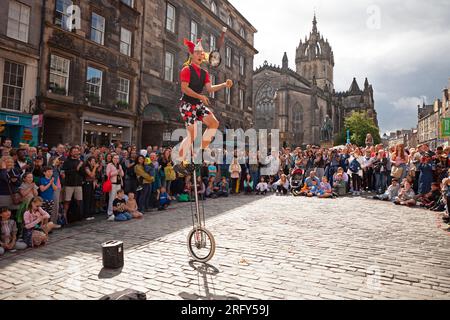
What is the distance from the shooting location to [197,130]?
508 centimetres

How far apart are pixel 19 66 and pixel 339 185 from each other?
16.5 m

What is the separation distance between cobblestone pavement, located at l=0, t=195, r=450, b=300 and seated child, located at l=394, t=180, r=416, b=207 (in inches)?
131

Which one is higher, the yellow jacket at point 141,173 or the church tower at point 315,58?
the church tower at point 315,58

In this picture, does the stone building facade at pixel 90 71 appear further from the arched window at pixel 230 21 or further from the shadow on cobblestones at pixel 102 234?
the arched window at pixel 230 21

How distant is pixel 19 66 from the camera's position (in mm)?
14367

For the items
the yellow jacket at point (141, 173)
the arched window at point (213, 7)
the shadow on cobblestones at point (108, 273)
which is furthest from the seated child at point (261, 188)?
the arched window at point (213, 7)

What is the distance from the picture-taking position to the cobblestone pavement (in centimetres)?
375

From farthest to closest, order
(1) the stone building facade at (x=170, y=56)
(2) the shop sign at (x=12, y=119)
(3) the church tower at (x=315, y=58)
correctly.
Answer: (3) the church tower at (x=315, y=58) < (1) the stone building facade at (x=170, y=56) < (2) the shop sign at (x=12, y=119)

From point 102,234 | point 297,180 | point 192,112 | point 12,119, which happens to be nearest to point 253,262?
point 192,112

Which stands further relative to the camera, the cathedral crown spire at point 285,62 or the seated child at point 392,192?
the cathedral crown spire at point 285,62

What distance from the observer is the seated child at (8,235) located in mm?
5727

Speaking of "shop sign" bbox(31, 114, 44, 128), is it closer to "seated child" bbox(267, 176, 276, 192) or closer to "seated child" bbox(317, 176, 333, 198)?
"seated child" bbox(267, 176, 276, 192)

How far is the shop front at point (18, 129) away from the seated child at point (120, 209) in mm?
7895
